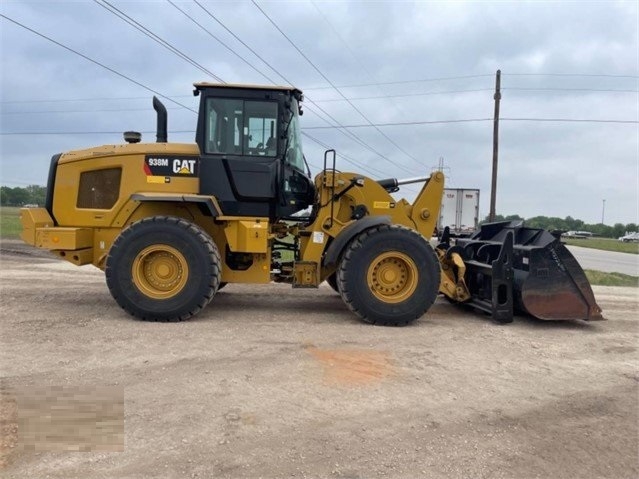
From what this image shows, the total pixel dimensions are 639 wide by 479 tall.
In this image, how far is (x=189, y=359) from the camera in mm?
5234

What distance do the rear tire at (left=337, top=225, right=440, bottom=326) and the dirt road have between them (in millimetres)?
259

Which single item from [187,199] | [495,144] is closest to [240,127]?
[187,199]

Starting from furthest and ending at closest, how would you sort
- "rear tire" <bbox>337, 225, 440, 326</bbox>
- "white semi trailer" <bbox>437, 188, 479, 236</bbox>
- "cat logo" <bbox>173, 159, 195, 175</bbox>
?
1. "white semi trailer" <bbox>437, 188, 479, 236</bbox>
2. "cat logo" <bbox>173, 159, 195, 175</bbox>
3. "rear tire" <bbox>337, 225, 440, 326</bbox>

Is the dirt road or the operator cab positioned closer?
the dirt road

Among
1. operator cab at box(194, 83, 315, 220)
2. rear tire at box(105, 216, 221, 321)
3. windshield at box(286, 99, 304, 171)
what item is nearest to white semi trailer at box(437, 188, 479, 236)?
windshield at box(286, 99, 304, 171)

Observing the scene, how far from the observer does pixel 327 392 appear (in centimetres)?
446

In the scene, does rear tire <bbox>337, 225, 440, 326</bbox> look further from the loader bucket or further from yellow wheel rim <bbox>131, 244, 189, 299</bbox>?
yellow wheel rim <bbox>131, 244, 189, 299</bbox>

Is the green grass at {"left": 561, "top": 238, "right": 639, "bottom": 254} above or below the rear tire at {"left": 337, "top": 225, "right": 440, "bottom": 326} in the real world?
below

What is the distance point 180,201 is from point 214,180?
534mm

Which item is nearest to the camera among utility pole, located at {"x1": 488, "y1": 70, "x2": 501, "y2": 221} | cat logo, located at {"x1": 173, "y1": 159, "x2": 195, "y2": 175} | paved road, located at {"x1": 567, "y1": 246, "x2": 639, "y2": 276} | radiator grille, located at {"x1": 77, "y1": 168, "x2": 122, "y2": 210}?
cat logo, located at {"x1": 173, "y1": 159, "x2": 195, "y2": 175}

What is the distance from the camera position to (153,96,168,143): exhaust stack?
24.9 feet

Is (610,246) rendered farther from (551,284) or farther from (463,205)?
(551,284)

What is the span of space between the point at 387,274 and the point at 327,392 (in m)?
2.93

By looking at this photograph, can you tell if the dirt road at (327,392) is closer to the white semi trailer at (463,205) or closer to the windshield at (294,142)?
the windshield at (294,142)
